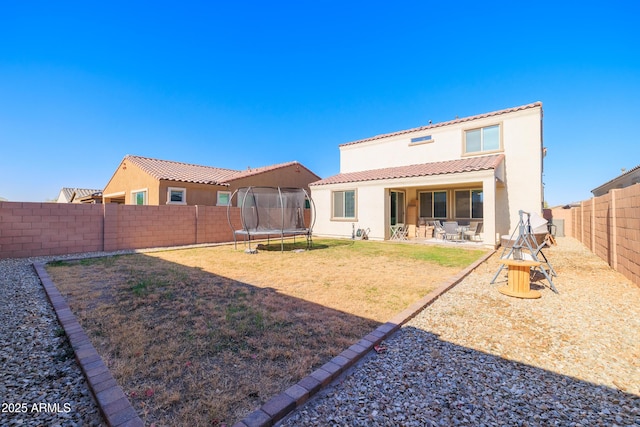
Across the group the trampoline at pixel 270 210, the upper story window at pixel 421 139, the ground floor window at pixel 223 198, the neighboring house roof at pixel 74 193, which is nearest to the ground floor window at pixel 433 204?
the upper story window at pixel 421 139

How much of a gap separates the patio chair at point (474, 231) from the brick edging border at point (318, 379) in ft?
33.5

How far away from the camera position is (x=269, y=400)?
2033 mm

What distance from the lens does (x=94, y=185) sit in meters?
31.3

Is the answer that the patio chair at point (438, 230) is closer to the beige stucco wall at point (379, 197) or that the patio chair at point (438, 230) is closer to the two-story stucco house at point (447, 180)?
the two-story stucco house at point (447, 180)

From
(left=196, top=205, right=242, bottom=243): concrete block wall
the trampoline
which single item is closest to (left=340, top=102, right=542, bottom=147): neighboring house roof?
the trampoline

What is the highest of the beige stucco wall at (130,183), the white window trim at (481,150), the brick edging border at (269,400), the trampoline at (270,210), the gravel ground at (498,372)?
the white window trim at (481,150)

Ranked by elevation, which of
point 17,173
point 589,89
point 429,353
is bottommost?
point 429,353

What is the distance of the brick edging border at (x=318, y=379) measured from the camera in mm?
1851

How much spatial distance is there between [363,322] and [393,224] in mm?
11102

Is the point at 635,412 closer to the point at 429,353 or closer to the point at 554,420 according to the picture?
the point at 554,420

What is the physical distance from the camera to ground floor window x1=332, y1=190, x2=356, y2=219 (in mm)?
14784

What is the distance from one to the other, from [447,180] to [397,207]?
318 centimetres

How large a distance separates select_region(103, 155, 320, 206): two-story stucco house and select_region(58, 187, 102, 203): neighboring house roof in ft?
34.0

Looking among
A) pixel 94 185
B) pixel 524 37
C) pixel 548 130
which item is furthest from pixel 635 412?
pixel 94 185
